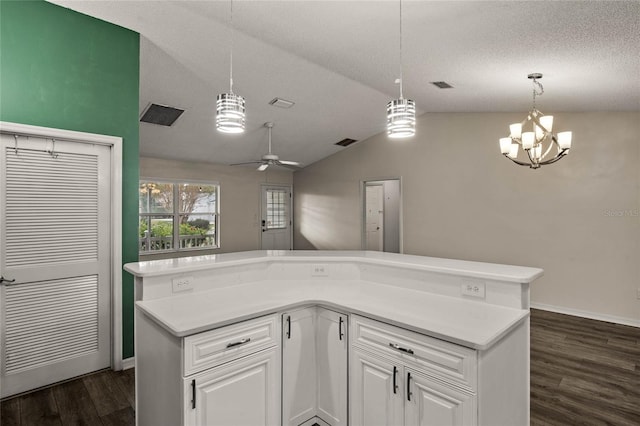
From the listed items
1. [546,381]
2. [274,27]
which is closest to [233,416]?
[546,381]

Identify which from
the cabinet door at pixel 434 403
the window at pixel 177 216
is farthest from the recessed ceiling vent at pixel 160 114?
the cabinet door at pixel 434 403

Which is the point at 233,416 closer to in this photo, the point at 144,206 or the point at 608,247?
the point at 608,247

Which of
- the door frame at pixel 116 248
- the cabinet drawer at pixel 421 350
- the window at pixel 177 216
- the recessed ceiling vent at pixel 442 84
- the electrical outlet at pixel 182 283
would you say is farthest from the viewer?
the window at pixel 177 216

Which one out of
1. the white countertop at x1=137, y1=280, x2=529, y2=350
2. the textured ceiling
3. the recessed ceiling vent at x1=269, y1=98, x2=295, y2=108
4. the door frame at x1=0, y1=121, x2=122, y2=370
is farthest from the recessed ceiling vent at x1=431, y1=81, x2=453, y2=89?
the door frame at x1=0, y1=121, x2=122, y2=370

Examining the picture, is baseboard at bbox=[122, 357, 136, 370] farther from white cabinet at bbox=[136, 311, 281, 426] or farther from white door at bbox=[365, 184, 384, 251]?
white door at bbox=[365, 184, 384, 251]

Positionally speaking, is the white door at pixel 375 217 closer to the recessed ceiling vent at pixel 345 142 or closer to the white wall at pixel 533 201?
the white wall at pixel 533 201

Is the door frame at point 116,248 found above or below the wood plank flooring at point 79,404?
above

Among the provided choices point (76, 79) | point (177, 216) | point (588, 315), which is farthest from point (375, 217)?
point (76, 79)

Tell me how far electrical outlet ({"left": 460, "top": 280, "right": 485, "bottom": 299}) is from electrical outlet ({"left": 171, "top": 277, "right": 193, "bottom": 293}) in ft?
5.30

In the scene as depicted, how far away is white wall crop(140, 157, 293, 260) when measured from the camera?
6.30 m

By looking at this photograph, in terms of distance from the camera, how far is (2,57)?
7.97 feet

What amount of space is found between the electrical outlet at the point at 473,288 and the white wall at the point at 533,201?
332 cm

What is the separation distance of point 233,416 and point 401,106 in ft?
5.64

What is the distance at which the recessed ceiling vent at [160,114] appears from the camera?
429 centimetres
